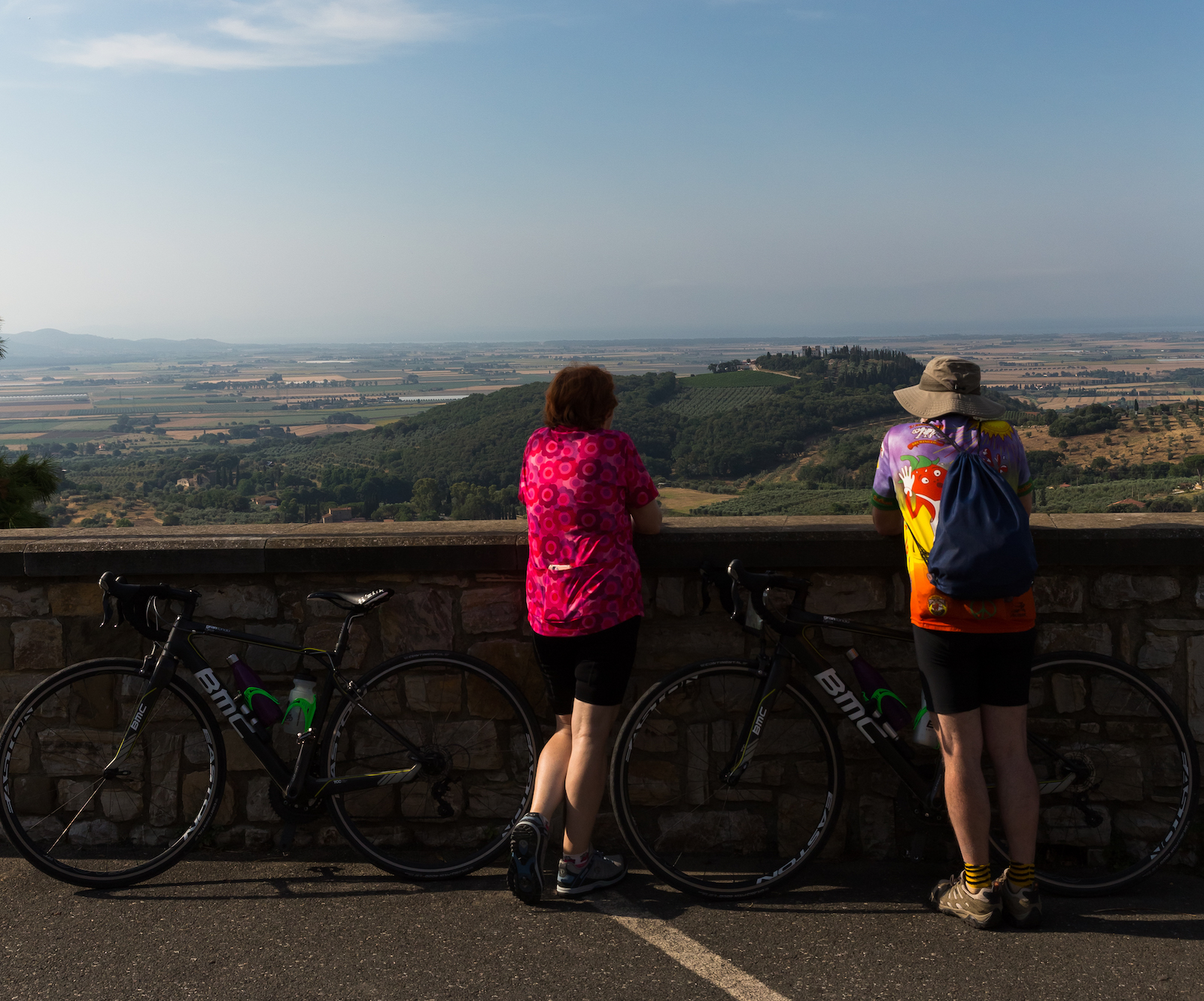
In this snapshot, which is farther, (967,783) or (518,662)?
(518,662)

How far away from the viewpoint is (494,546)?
3596 mm

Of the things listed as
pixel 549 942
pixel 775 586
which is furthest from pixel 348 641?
pixel 775 586

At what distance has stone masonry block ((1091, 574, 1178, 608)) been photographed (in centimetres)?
347

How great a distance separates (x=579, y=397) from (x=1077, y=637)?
212 centimetres

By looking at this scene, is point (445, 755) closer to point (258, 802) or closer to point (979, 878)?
point (258, 802)

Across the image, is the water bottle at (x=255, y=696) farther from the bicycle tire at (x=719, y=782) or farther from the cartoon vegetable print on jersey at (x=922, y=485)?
the cartoon vegetable print on jersey at (x=922, y=485)

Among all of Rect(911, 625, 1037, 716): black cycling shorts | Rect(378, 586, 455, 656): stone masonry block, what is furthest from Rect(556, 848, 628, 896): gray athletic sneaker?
Rect(911, 625, 1037, 716): black cycling shorts

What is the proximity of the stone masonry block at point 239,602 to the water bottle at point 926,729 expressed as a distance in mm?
2543

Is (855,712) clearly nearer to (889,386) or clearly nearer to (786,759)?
(786,759)

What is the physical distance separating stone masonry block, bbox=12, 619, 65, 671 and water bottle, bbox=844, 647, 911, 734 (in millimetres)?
3186

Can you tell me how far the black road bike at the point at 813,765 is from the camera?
336cm

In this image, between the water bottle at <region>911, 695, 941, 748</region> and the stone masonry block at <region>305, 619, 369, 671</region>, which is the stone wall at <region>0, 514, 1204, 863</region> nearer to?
the stone masonry block at <region>305, 619, 369, 671</region>

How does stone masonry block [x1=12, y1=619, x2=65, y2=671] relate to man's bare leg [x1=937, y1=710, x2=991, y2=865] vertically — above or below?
above

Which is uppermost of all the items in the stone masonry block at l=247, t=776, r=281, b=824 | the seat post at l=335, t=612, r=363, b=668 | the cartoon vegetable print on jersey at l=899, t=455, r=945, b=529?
the cartoon vegetable print on jersey at l=899, t=455, r=945, b=529
